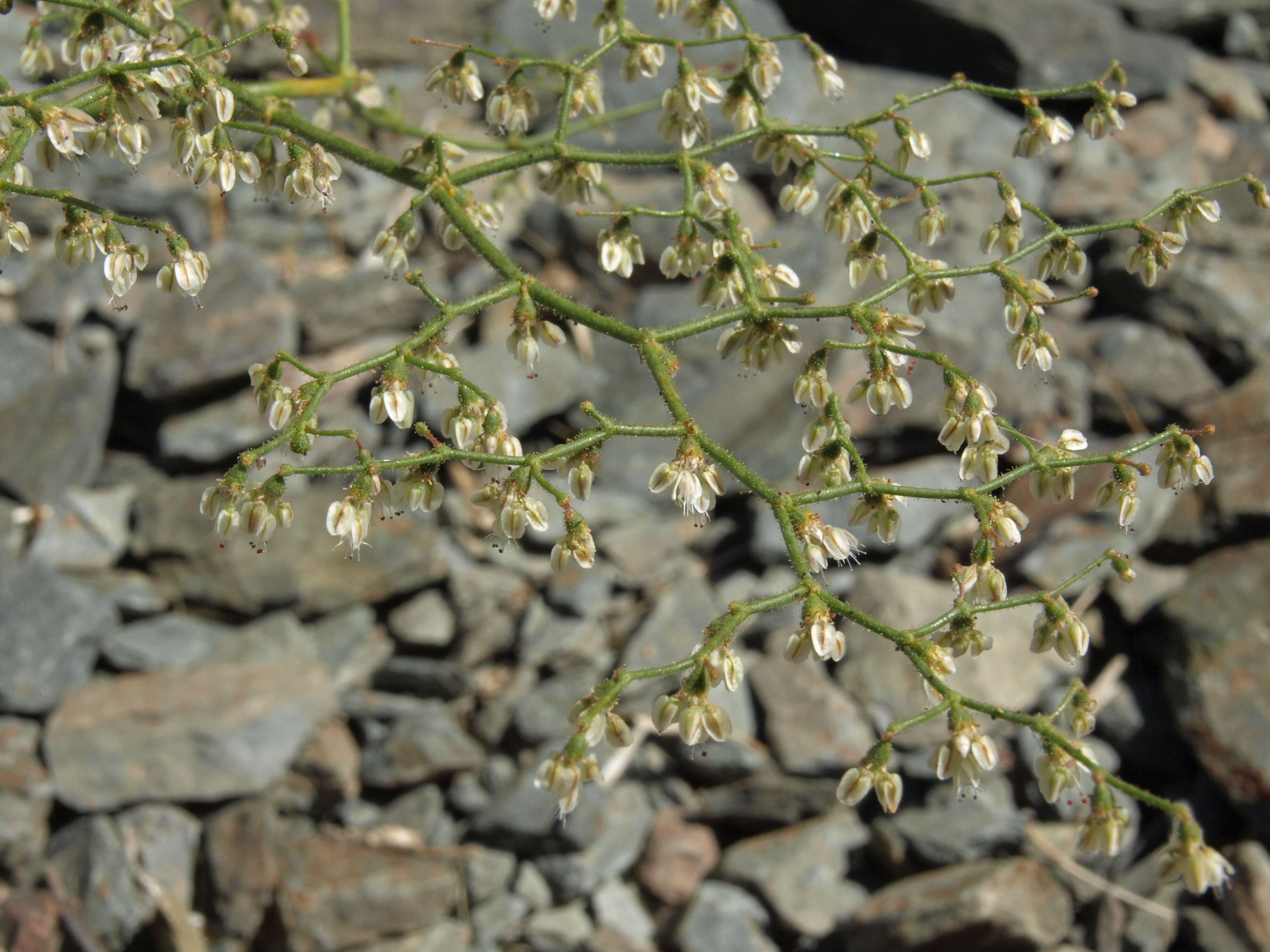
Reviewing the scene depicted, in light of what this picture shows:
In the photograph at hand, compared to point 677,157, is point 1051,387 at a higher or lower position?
lower

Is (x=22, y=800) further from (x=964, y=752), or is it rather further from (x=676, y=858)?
(x=964, y=752)

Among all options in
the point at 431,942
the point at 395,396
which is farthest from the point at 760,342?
the point at 431,942

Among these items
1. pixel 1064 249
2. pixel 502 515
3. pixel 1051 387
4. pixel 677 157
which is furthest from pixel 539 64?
pixel 1051 387

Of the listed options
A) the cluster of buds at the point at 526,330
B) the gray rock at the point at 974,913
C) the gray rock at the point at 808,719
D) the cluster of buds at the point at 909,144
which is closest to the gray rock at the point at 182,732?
the gray rock at the point at 808,719

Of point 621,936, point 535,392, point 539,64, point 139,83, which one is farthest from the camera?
point 535,392

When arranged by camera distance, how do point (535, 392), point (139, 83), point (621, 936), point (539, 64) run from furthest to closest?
point (535, 392)
point (621, 936)
point (539, 64)
point (139, 83)

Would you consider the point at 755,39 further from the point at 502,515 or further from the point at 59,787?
the point at 59,787
